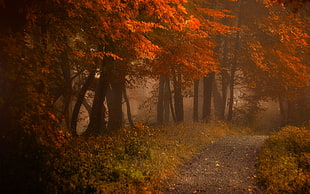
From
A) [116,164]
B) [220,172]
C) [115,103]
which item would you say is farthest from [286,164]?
[115,103]

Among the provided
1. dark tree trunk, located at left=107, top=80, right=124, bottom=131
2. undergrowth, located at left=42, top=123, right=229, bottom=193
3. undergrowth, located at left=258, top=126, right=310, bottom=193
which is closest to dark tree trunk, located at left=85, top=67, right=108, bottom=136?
undergrowth, located at left=42, top=123, right=229, bottom=193

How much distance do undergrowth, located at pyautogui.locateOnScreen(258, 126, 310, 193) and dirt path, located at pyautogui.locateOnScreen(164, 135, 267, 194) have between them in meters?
0.40

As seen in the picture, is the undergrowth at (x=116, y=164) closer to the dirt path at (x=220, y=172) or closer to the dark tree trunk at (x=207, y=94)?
the dirt path at (x=220, y=172)

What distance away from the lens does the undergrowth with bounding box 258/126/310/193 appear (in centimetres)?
772

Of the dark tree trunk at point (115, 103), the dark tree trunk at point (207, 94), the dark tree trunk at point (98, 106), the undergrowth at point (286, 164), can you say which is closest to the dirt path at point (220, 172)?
the undergrowth at point (286, 164)

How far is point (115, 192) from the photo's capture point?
7.23 m

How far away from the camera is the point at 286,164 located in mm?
9273

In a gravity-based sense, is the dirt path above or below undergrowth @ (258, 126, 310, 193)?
below

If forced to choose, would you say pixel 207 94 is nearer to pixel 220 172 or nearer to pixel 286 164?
pixel 220 172

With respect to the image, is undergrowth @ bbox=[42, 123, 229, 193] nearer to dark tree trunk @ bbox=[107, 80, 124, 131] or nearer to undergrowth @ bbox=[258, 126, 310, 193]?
undergrowth @ bbox=[258, 126, 310, 193]

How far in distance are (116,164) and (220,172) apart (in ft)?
10.9

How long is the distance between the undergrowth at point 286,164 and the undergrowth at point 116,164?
2730 millimetres

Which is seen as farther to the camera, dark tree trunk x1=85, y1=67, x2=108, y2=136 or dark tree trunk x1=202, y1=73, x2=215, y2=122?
dark tree trunk x1=202, y1=73, x2=215, y2=122

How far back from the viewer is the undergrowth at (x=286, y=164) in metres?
7.72
